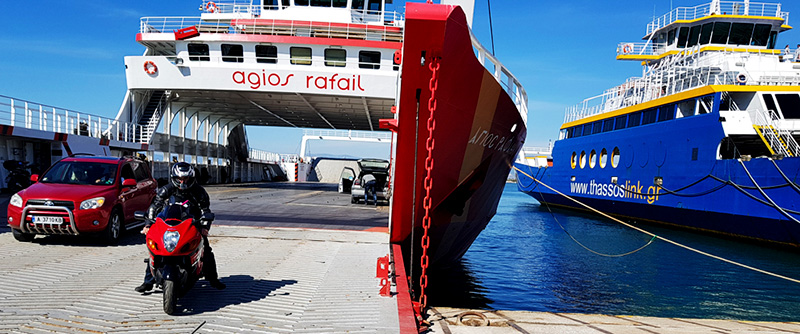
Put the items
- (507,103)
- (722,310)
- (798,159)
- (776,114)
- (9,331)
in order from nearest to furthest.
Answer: (9,331), (507,103), (722,310), (798,159), (776,114)

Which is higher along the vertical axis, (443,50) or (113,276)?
(443,50)

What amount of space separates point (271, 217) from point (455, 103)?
24.5 feet

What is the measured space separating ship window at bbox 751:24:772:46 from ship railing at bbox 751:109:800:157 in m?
14.8

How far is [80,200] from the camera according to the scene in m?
8.41

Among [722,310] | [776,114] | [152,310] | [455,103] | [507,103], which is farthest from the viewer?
[776,114]

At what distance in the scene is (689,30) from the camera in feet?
110

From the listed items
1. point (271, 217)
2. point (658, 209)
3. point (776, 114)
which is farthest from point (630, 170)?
point (271, 217)

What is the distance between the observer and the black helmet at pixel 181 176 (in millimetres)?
5391

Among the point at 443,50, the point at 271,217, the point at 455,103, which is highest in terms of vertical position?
the point at 443,50

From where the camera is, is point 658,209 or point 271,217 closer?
point 271,217

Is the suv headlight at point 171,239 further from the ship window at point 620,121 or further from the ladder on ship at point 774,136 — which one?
the ship window at point 620,121

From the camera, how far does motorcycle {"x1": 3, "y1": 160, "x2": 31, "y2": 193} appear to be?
1722cm

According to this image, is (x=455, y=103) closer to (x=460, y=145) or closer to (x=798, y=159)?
(x=460, y=145)

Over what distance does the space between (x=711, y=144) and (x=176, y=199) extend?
1936cm
